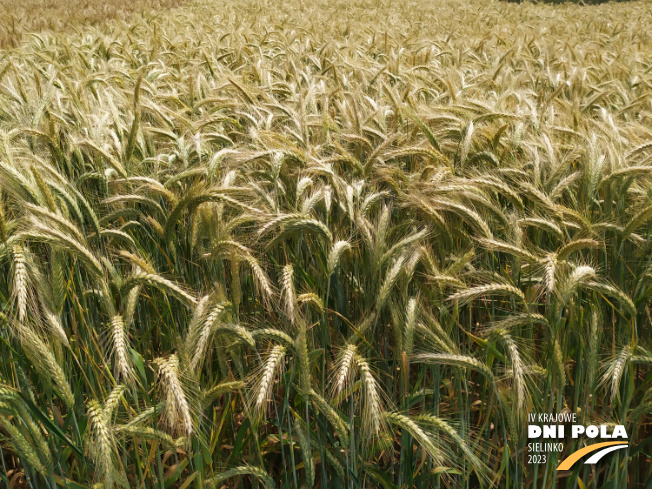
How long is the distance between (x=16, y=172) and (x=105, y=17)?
12040 millimetres

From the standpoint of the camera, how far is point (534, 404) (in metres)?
1.74

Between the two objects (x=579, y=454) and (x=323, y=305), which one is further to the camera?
(x=579, y=454)

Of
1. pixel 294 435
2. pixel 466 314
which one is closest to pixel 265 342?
pixel 294 435

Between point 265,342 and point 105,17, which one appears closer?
point 265,342

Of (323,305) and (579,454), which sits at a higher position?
(323,305)

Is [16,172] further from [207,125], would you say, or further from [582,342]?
[582,342]

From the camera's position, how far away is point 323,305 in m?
1.62

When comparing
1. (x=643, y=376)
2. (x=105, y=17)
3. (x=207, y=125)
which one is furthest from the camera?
(x=105, y=17)

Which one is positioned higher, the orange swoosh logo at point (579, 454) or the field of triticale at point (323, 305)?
the field of triticale at point (323, 305)

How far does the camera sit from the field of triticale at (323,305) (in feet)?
4.72

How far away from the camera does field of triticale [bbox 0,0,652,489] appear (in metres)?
1.44

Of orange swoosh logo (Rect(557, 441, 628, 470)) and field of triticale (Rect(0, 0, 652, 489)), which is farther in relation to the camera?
orange swoosh logo (Rect(557, 441, 628, 470))

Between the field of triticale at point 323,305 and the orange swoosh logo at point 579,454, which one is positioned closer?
the field of triticale at point 323,305

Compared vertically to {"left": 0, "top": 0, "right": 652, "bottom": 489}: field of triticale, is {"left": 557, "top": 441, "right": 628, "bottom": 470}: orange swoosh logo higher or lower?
lower
